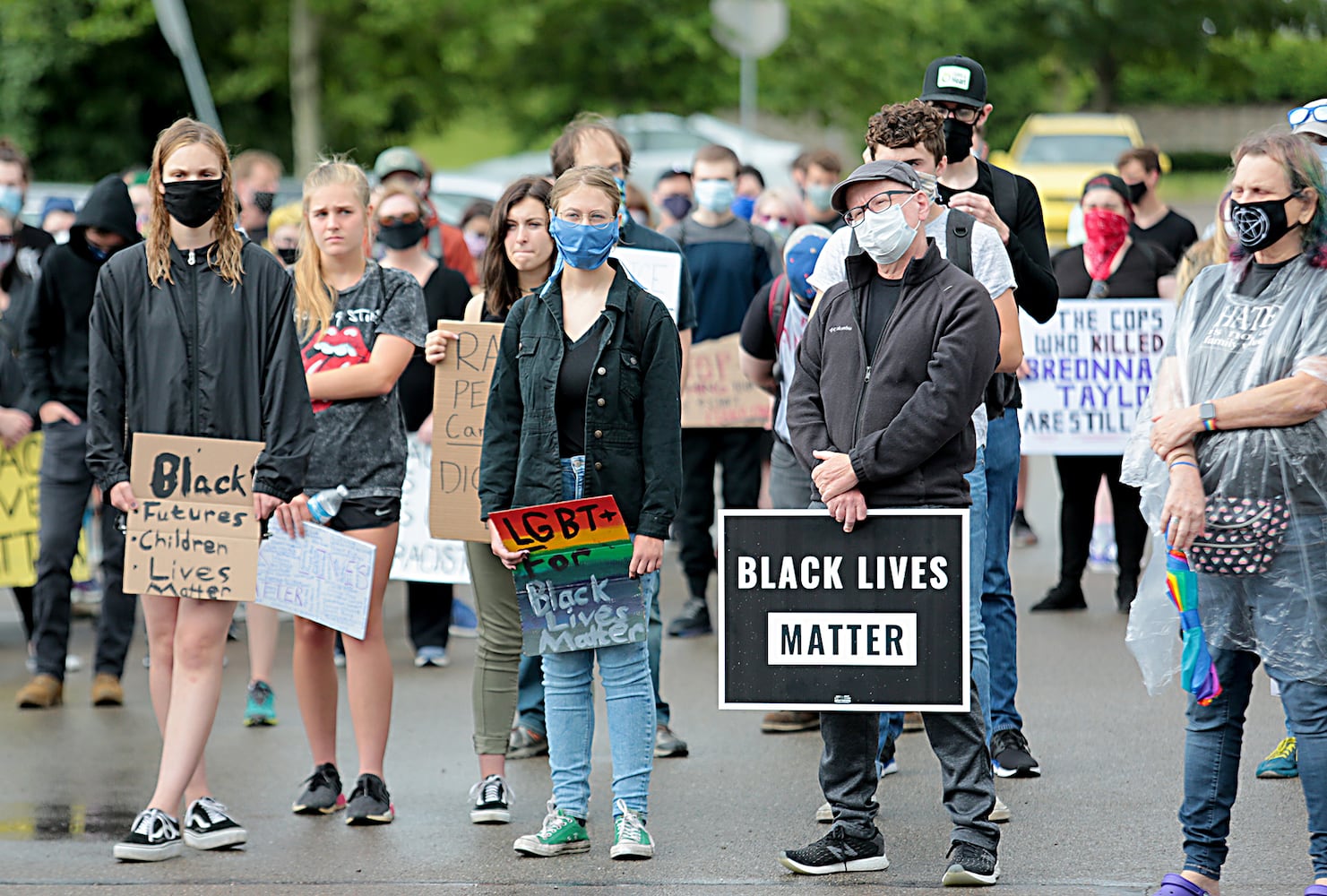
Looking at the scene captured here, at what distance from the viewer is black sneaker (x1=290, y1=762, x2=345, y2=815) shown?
6.37m

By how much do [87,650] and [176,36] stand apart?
12542 millimetres

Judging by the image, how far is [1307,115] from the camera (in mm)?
6633

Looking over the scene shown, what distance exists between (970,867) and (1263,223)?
198cm

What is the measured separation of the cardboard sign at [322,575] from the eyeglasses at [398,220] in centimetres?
216

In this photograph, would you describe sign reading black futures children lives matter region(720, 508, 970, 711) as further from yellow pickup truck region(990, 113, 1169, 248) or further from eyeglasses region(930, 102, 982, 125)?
yellow pickup truck region(990, 113, 1169, 248)

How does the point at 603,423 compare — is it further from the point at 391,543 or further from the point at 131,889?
the point at 131,889

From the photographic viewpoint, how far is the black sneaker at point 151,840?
580cm

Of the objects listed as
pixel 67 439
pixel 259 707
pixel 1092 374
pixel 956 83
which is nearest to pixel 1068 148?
pixel 1092 374

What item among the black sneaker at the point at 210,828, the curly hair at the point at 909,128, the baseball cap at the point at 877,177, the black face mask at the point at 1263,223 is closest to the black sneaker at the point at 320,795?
the black sneaker at the point at 210,828

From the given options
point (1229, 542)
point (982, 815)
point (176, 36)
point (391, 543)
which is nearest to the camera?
point (1229, 542)

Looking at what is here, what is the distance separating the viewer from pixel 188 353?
19.1ft

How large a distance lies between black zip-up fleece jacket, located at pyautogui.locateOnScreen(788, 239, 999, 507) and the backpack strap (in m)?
0.34

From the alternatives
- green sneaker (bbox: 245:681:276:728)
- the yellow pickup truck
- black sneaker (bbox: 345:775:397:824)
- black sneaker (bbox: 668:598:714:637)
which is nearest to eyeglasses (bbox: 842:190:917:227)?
black sneaker (bbox: 345:775:397:824)

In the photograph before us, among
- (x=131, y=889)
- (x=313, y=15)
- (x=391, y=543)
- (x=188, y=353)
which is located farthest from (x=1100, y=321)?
(x=313, y=15)
